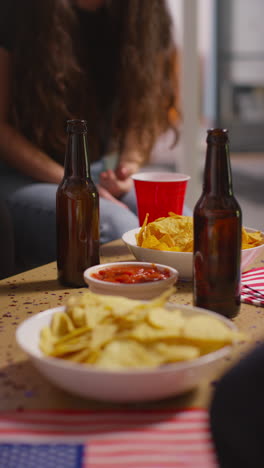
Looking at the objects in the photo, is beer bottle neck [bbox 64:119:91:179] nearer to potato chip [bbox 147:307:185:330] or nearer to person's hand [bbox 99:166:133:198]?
potato chip [bbox 147:307:185:330]

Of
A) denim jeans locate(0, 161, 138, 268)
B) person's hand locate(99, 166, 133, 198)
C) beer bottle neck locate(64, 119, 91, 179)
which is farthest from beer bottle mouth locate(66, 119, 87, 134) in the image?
person's hand locate(99, 166, 133, 198)

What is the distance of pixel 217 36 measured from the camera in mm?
4688

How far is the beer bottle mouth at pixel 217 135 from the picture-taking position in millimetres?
868

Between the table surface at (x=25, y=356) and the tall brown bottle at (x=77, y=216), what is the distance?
6cm

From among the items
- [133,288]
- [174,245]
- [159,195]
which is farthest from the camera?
[159,195]

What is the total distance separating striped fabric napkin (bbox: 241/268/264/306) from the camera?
104 centimetres

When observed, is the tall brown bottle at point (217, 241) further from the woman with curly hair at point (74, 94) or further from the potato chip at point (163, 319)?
the woman with curly hair at point (74, 94)

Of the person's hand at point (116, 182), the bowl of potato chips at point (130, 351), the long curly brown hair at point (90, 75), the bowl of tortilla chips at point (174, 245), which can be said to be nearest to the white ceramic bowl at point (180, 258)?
the bowl of tortilla chips at point (174, 245)

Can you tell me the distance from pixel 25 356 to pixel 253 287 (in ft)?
→ 1.63

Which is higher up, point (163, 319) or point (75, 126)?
point (75, 126)

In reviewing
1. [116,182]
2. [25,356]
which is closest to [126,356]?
Result: [25,356]

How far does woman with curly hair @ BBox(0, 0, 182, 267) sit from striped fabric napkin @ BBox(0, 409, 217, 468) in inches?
48.5

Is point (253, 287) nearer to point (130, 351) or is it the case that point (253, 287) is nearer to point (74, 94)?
point (130, 351)

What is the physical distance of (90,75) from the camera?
244cm
